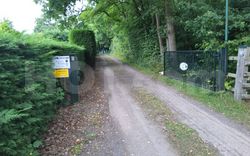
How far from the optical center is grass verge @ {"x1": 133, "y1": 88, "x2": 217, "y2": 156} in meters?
4.01

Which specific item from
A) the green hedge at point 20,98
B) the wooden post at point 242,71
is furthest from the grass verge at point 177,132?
the green hedge at point 20,98

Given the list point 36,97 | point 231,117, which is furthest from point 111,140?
point 231,117

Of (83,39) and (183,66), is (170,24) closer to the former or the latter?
(183,66)

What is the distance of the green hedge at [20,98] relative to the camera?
3.18 metres

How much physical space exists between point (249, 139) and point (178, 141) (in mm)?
1247

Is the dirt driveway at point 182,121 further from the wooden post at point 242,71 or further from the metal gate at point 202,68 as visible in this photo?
the metal gate at point 202,68

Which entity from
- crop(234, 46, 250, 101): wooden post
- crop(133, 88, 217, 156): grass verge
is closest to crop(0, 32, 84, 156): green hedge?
crop(133, 88, 217, 156): grass verge

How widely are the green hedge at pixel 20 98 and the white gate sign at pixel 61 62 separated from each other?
4.74ft

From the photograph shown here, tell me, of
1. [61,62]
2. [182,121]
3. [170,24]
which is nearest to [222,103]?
[182,121]

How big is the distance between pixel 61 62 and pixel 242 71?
4.99m

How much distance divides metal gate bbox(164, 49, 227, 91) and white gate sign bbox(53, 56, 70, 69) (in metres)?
4.76

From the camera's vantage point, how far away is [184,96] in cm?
804

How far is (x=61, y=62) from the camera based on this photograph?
6695 mm

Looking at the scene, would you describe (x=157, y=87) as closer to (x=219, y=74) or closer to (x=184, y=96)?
(x=184, y=96)
